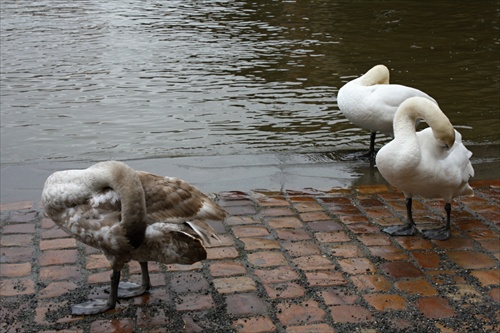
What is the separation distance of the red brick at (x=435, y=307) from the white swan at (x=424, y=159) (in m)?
0.99

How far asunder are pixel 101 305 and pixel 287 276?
122cm

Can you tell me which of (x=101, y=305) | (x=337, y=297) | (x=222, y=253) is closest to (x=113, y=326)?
(x=101, y=305)

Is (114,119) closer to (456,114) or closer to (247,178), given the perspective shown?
(247,178)

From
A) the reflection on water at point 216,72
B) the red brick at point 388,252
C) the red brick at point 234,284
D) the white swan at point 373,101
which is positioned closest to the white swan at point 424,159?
the red brick at point 388,252

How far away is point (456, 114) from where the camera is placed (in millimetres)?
9367

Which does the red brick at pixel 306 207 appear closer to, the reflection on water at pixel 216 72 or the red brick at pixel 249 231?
the red brick at pixel 249 231

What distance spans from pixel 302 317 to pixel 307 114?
17.5 feet

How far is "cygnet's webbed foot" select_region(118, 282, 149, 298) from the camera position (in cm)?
453

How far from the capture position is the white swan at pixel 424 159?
5.37 metres

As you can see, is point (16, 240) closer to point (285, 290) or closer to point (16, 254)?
point (16, 254)

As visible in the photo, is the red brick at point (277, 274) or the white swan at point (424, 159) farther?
the white swan at point (424, 159)

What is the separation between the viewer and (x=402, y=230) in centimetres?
554

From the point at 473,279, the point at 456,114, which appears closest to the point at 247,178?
the point at 473,279

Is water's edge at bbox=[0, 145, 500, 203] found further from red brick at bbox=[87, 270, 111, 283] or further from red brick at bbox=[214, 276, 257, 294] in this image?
red brick at bbox=[214, 276, 257, 294]
